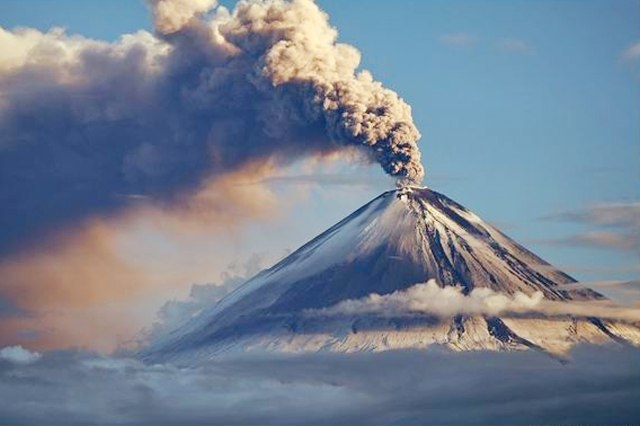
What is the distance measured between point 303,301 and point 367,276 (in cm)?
374

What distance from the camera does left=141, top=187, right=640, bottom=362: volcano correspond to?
80.6 metres

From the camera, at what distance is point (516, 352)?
81.2m

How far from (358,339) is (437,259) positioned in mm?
6932

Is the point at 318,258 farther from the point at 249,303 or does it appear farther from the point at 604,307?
the point at 604,307

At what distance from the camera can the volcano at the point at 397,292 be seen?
80.6 metres

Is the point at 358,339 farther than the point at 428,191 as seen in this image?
No

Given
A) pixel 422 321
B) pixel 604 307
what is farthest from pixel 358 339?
pixel 604 307

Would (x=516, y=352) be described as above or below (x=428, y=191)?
below

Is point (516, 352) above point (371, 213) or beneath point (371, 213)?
beneath

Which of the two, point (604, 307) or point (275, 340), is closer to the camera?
point (275, 340)

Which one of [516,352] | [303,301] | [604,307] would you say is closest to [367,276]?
[303,301]

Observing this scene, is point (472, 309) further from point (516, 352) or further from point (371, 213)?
point (371, 213)

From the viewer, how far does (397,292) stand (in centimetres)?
8100

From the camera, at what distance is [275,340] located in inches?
3167
